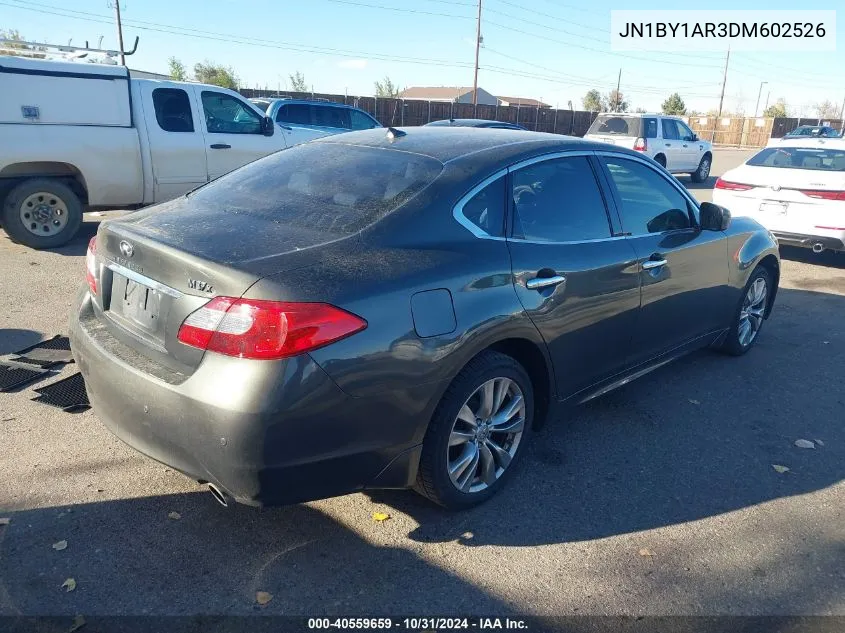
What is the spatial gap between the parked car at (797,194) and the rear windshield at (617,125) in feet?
23.7

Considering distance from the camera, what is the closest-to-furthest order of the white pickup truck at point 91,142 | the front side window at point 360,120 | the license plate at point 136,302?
the license plate at point 136,302 → the white pickup truck at point 91,142 → the front side window at point 360,120

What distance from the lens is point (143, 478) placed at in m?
3.36

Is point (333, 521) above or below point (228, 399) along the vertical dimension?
below

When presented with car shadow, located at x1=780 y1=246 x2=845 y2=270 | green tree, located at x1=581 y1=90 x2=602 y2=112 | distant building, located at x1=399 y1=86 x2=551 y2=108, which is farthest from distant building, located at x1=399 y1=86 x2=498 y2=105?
car shadow, located at x1=780 y1=246 x2=845 y2=270

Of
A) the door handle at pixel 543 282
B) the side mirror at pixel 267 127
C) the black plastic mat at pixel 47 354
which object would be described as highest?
the side mirror at pixel 267 127

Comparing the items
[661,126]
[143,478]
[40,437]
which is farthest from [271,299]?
[661,126]

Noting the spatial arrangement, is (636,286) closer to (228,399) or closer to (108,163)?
(228,399)

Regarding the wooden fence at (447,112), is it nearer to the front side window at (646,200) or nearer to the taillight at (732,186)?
the taillight at (732,186)

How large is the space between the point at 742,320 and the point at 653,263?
6.29 ft

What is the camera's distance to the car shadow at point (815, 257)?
9570 mm

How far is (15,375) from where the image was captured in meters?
4.40

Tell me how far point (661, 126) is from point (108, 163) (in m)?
13.5

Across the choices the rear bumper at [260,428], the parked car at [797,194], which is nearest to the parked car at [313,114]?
the parked car at [797,194]

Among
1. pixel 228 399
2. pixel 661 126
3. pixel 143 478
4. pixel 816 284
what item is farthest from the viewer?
pixel 661 126
